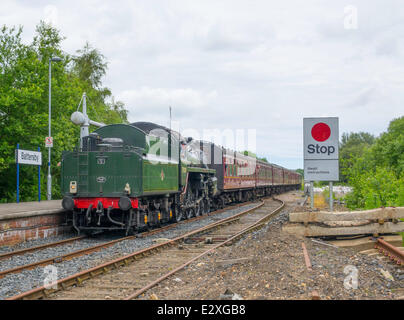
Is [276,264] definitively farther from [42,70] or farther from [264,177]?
[264,177]

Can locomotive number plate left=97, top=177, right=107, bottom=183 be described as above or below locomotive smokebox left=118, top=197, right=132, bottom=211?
above

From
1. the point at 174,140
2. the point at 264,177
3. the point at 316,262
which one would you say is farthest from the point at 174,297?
the point at 264,177

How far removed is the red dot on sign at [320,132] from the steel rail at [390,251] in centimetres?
337

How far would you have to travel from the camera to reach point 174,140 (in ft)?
43.7

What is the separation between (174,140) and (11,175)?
43.1 feet

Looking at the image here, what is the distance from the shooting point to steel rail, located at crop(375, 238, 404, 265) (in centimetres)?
682

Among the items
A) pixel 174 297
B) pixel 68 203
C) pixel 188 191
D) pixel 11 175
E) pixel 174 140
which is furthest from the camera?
pixel 11 175

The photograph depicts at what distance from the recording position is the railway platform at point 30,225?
10117 millimetres

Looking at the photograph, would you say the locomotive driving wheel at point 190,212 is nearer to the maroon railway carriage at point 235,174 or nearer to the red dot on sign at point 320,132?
the maroon railway carriage at point 235,174

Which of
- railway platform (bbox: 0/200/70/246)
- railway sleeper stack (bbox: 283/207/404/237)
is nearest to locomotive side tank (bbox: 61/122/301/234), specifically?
railway platform (bbox: 0/200/70/246)

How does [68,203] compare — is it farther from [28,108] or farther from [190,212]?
[28,108]

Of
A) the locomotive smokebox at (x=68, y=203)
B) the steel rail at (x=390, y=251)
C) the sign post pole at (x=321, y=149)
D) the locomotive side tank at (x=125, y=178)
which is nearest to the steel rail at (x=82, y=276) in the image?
the locomotive side tank at (x=125, y=178)

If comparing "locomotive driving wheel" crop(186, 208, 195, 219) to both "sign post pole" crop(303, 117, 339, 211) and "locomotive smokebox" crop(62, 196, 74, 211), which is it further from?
"sign post pole" crop(303, 117, 339, 211)

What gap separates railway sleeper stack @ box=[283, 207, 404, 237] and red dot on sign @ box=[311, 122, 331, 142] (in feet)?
8.46
